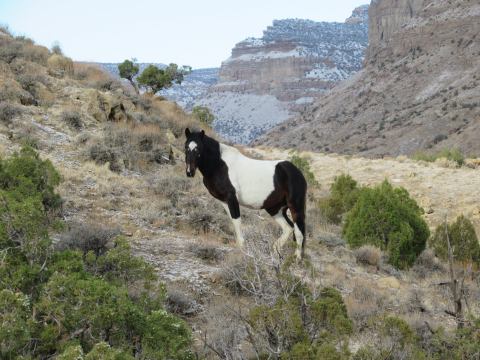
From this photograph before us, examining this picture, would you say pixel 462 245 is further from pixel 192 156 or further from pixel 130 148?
pixel 130 148

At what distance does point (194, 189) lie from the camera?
13789mm

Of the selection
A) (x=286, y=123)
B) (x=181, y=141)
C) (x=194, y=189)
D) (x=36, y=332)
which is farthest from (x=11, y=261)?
(x=286, y=123)

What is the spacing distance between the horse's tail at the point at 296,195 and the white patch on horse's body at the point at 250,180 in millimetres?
269

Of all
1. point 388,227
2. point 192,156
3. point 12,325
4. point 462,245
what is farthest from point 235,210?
point 462,245

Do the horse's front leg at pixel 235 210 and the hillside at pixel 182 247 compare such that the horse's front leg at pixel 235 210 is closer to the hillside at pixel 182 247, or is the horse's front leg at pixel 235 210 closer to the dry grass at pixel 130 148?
the hillside at pixel 182 247

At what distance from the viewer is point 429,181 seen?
23641 mm

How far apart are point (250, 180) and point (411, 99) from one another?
285ft

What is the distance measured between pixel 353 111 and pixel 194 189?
9010 cm

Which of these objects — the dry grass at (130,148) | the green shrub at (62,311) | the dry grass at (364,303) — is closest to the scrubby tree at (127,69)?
the dry grass at (130,148)

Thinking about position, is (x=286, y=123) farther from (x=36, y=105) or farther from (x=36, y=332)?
(x=36, y=332)

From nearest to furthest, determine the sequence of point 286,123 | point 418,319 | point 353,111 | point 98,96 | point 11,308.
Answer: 1. point 11,308
2. point 418,319
3. point 98,96
4. point 353,111
5. point 286,123

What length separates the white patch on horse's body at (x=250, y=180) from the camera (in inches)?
336

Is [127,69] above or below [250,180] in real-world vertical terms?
above

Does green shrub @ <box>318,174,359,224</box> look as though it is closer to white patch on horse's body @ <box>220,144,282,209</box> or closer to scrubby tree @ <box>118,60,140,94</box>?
white patch on horse's body @ <box>220,144,282,209</box>
